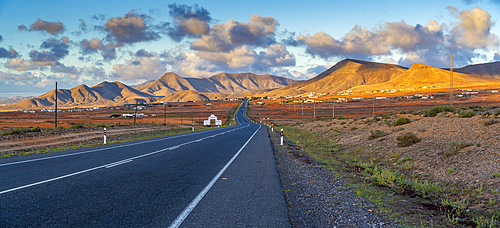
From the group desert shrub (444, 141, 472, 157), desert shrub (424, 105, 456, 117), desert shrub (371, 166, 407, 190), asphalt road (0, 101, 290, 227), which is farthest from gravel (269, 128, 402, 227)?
desert shrub (424, 105, 456, 117)

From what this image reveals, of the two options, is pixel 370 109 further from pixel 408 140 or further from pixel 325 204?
pixel 325 204

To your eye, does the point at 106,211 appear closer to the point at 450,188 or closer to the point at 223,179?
the point at 223,179

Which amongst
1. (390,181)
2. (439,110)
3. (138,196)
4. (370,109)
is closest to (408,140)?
(390,181)

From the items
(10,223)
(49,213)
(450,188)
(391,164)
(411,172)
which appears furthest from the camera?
(391,164)

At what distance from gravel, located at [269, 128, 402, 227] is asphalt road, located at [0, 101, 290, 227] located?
0.30 m

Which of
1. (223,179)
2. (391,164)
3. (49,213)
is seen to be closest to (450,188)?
(391,164)

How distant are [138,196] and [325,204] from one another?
3.92 meters

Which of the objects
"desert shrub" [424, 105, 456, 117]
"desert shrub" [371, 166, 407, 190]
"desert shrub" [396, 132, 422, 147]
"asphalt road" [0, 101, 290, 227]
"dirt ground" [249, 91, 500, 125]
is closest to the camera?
"asphalt road" [0, 101, 290, 227]

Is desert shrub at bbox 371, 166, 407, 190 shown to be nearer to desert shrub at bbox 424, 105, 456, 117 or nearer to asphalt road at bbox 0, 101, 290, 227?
asphalt road at bbox 0, 101, 290, 227

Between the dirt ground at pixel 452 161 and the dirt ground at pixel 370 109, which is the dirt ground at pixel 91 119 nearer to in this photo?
the dirt ground at pixel 370 109

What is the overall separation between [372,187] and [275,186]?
2797mm

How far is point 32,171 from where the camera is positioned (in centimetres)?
802

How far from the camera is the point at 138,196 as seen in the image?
18.8 feet

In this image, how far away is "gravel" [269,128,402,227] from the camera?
4730mm
